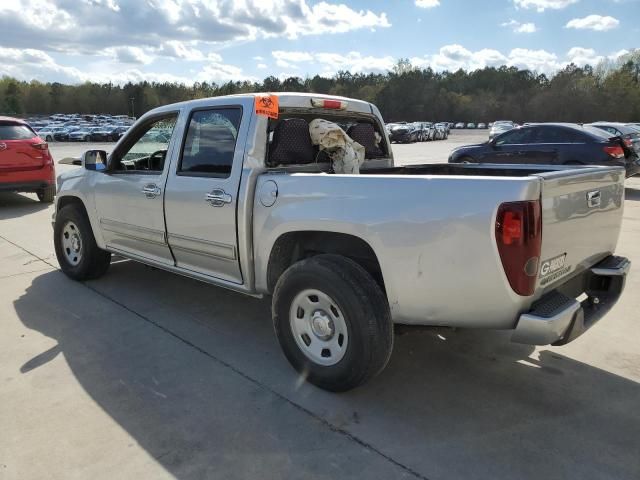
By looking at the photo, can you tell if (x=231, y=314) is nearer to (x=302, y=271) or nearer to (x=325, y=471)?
(x=302, y=271)

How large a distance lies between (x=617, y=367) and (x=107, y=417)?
10.9 feet

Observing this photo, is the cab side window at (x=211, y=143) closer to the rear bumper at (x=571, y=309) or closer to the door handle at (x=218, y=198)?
the door handle at (x=218, y=198)

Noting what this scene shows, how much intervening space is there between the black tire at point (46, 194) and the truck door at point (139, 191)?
249 inches

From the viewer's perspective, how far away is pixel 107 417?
3.04 metres

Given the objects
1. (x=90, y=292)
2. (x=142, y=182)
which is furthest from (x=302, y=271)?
(x=90, y=292)

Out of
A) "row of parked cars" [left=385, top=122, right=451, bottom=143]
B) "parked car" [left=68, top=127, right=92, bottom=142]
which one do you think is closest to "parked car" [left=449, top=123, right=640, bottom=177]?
"row of parked cars" [left=385, top=122, right=451, bottom=143]

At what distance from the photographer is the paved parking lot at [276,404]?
2.63 m

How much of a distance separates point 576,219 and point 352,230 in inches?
49.3

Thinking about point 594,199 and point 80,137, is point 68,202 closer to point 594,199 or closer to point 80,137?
point 594,199

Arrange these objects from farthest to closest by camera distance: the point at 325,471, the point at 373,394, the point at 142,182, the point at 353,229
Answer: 1. the point at 142,182
2. the point at 373,394
3. the point at 353,229
4. the point at 325,471

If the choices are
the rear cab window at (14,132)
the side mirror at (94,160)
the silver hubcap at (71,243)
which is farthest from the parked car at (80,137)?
the side mirror at (94,160)

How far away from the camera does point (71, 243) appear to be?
5.59 meters

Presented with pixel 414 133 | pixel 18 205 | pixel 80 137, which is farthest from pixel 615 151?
pixel 80 137

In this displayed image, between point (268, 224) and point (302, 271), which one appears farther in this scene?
point (268, 224)
